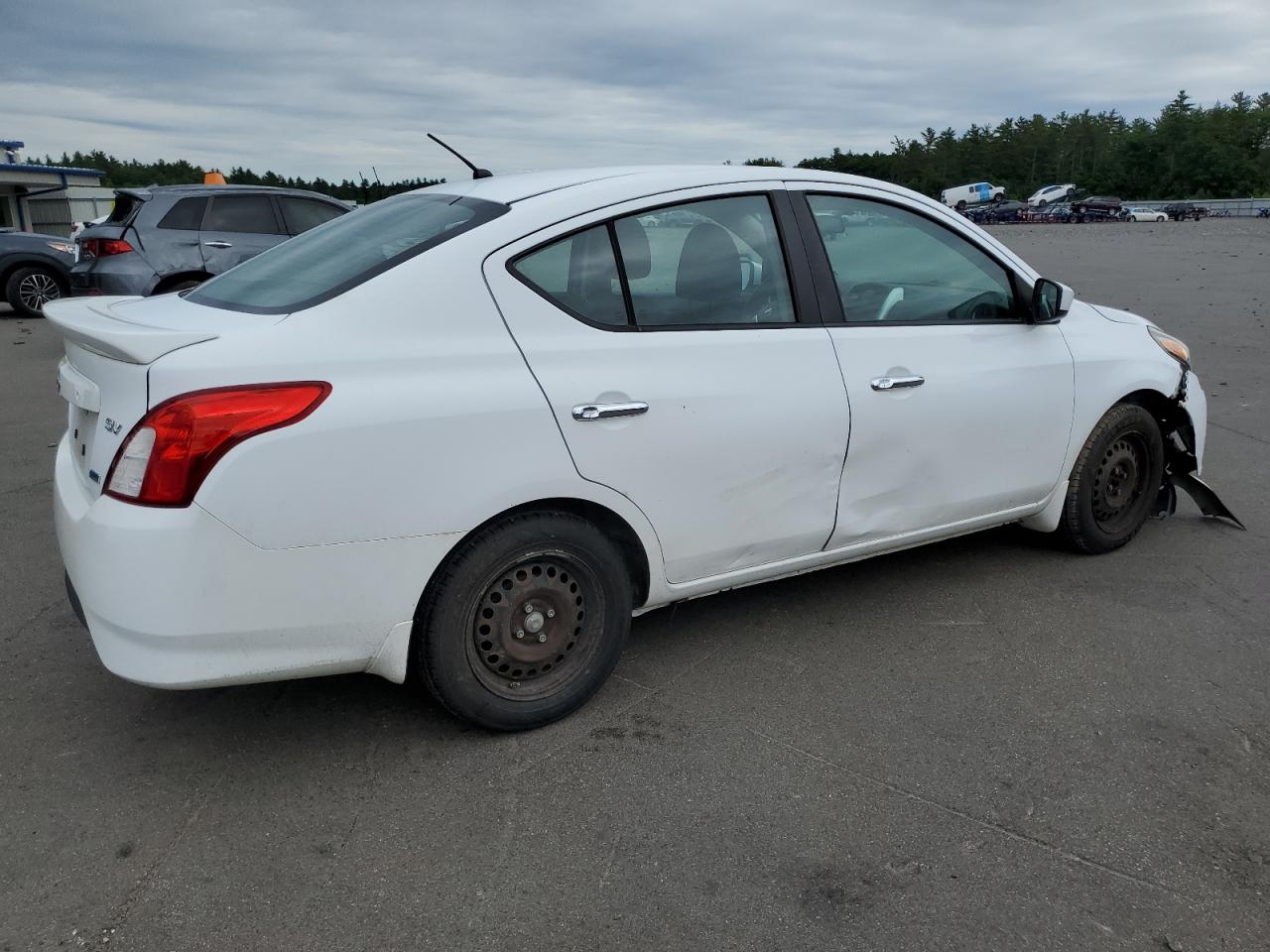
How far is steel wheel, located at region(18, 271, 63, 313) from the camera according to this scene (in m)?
14.7

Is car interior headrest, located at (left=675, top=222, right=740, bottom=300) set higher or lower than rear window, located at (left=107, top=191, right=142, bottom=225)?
lower

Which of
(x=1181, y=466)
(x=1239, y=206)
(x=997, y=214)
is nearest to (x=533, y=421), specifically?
(x=1181, y=466)

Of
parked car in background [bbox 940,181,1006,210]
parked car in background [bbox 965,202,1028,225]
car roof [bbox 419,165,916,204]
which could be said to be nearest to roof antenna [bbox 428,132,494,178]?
car roof [bbox 419,165,916,204]

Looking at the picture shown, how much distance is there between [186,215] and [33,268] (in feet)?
18.7

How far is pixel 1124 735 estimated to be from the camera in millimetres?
3188

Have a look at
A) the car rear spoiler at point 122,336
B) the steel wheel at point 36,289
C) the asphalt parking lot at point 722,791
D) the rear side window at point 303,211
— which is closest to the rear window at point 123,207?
the rear side window at point 303,211

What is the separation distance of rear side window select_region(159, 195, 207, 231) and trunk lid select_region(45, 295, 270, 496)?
313 inches

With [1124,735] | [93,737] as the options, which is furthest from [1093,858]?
[93,737]

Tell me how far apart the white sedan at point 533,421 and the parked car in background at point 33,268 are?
1297cm

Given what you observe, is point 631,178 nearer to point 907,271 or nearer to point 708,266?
point 708,266

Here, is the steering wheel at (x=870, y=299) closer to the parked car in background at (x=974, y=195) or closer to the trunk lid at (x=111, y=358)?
the trunk lid at (x=111, y=358)

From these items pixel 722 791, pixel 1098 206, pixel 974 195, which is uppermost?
pixel 974 195

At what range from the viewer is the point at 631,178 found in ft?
11.2

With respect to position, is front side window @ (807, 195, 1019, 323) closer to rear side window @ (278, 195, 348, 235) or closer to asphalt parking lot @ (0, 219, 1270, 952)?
asphalt parking lot @ (0, 219, 1270, 952)
